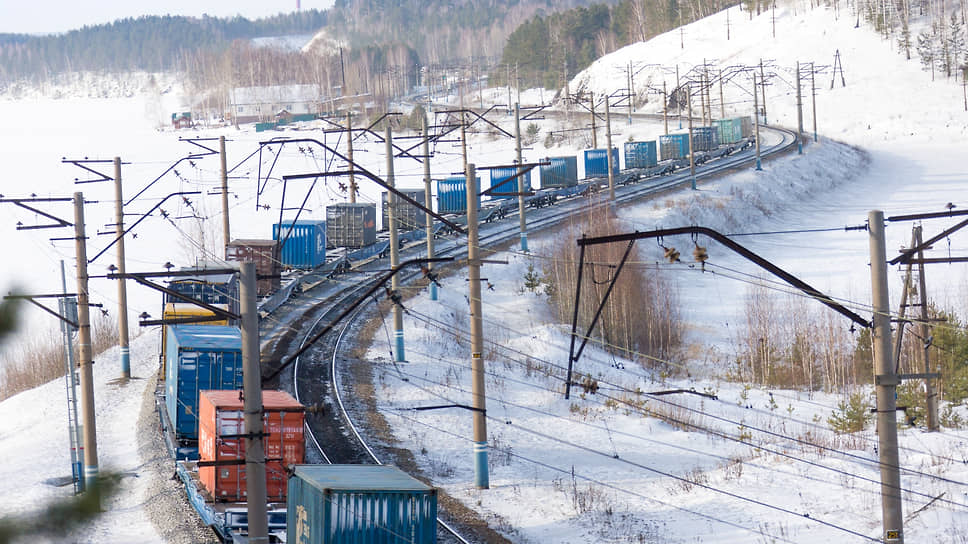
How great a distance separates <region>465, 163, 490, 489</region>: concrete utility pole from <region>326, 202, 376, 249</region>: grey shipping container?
2828 centimetres

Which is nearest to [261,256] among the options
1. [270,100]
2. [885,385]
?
[885,385]

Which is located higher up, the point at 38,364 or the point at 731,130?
the point at 731,130

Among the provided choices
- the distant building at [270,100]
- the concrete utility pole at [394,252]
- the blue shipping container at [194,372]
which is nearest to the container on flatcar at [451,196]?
the concrete utility pole at [394,252]

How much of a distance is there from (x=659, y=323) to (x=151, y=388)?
22918mm

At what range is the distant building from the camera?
6703 inches

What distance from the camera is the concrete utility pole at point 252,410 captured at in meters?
16.2

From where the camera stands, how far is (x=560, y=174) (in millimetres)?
71438

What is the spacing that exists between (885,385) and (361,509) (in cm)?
855

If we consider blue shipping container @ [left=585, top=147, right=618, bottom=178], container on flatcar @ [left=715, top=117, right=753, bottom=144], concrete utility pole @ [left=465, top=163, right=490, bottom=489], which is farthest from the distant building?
concrete utility pole @ [left=465, top=163, right=490, bottom=489]

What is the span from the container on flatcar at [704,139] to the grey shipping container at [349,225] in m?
47.5

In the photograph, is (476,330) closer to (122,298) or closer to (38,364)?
(122,298)

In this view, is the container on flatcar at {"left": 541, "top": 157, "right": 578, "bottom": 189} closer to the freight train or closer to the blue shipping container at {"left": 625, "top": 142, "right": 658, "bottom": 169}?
the blue shipping container at {"left": 625, "top": 142, "right": 658, "bottom": 169}

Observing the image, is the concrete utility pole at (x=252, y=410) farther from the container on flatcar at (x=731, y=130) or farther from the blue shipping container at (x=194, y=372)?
the container on flatcar at (x=731, y=130)

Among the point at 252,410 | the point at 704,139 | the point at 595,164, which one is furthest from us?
the point at 704,139
